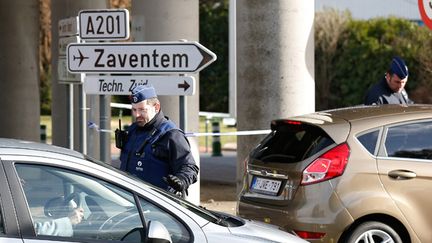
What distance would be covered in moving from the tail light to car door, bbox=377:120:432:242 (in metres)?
0.34

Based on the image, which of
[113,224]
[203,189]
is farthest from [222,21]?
[113,224]

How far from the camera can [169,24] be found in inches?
506

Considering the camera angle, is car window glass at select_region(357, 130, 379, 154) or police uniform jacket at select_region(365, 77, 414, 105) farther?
police uniform jacket at select_region(365, 77, 414, 105)

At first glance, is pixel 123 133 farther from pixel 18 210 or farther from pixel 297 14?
pixel 297 14

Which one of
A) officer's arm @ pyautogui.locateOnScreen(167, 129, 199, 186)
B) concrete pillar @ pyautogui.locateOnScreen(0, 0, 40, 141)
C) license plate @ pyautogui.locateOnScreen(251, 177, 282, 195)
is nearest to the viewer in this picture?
officer's arm @ pyautogui.locateOnScreen(167, 129, 199, 186)

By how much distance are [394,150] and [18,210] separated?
13.8ft

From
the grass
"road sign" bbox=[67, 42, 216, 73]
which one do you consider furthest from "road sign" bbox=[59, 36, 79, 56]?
the grass

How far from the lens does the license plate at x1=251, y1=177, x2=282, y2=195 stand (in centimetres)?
866

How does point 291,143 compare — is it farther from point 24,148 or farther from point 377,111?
point 24,148

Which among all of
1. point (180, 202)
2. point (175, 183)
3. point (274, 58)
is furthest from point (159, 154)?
point (274, 58)

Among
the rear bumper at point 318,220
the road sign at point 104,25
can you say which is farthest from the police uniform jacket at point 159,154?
the road sign at point 104,25

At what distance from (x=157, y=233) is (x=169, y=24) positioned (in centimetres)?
772

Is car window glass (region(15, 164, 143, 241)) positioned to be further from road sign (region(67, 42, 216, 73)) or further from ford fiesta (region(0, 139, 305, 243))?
road sign (region(67, 42, 216, 73))

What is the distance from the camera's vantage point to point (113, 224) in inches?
220
